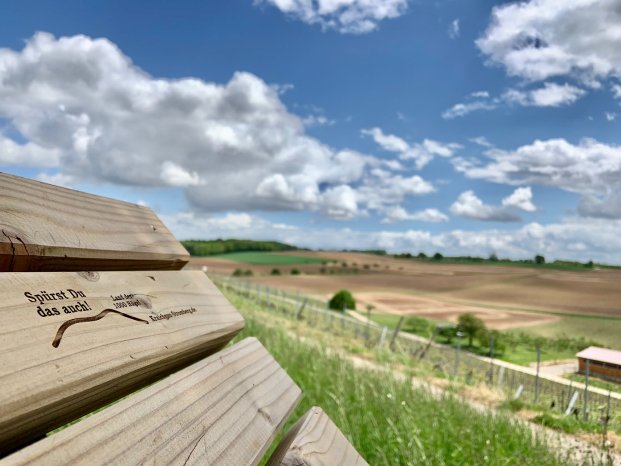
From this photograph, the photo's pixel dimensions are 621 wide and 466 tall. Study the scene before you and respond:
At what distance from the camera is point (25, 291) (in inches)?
31.9

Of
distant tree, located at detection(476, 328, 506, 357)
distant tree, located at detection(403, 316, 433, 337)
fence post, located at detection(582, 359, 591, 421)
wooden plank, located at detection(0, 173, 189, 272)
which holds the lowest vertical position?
distant tree, located at detection(403, 316, 433, 337)

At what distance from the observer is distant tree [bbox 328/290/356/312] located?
34.1 metres

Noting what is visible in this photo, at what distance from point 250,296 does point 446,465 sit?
25.1m

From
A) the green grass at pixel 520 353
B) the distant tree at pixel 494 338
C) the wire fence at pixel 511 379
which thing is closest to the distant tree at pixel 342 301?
the green grass at pixel 520 353

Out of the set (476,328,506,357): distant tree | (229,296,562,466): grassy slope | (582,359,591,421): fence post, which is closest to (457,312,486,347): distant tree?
(476,328,506,357): distant tree

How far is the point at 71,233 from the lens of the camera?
1.07 metres

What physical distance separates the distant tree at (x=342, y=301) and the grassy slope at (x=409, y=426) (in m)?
29.1

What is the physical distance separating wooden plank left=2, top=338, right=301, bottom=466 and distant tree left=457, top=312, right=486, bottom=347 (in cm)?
2025

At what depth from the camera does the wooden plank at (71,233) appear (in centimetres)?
93

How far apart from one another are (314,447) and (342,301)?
111ft

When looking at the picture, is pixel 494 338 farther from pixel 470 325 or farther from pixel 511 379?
pixel 511 379

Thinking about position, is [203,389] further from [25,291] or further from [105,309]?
[25,291]

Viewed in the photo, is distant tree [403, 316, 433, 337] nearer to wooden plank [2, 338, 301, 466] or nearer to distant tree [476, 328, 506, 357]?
distant tree [476, 328, 506, 357]

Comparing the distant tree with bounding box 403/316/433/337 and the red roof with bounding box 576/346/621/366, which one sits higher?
the red roof with bounding box 576/346/621/366
